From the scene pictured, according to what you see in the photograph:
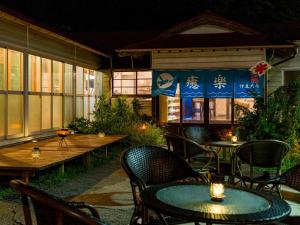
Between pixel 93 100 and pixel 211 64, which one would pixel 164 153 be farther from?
pixel 93 100

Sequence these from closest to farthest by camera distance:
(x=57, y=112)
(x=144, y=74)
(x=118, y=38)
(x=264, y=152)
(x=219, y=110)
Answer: (x=264, y=152), (x=57, y=112), (x=219, y=110), (x=144, y=74), (x=118, y=38)

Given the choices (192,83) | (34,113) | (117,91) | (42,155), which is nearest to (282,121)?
(42,155)

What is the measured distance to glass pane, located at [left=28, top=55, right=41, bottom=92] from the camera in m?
11.0

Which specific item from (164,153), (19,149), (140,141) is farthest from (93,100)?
(164,153)

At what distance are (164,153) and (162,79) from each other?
30.1 feet

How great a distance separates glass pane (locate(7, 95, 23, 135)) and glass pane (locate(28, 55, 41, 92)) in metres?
0.72

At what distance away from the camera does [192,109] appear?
1427cm

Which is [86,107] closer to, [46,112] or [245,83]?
[46,112]

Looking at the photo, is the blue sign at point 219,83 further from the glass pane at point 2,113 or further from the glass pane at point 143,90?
the glass pane at point 2,113

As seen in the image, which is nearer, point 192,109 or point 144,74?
point 192,109

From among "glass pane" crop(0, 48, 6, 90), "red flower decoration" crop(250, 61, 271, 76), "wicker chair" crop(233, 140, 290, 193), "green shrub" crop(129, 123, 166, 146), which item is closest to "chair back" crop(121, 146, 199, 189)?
"wicker chair" crop(233, 140, 290, 193)

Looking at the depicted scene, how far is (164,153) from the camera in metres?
4.57

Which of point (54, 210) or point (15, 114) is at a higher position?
point (15, 114)

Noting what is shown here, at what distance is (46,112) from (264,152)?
7.42 m
